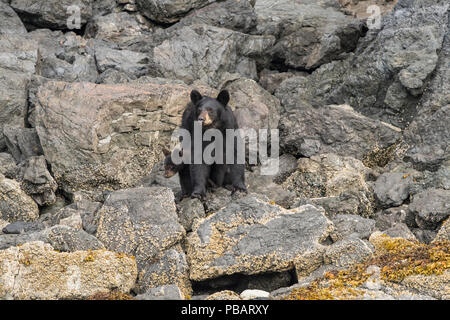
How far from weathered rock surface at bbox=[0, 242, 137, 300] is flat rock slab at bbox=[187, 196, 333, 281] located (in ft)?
3.35

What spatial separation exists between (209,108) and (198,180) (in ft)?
3.69

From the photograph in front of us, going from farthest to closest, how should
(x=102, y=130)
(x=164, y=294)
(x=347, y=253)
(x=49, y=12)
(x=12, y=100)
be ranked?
1. (x=49, y=12)
2. (x=12, y=100)
3. (x=102, y=130)
4. (x=347, y=253)
5. (x=164, y=294)

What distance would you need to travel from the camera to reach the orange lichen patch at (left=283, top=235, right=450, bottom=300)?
6.52 meters

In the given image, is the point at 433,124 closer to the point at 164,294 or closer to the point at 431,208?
Result: the point at 431,208

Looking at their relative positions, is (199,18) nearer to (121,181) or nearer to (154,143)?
(154,143)

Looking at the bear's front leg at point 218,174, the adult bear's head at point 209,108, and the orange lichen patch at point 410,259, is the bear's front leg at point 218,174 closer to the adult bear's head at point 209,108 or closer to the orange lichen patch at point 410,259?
A: the adult bear's head at point 209,108

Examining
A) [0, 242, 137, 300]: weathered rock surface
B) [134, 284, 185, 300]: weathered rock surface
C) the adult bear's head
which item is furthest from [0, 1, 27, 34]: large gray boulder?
[134, 284, 185, 300]: weathered rock surface

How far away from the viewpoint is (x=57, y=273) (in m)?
7.17

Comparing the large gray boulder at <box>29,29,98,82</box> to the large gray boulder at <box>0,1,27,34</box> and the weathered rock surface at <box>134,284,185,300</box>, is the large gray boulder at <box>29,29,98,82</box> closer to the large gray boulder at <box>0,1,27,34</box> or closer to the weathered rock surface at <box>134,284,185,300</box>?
the large gray boulder at <box>0,1,27,34</box>

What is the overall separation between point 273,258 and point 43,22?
40.0ft

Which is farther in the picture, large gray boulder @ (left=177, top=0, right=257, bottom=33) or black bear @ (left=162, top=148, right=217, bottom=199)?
large gray boulder @ (left=177, top=0, right=257, bottom=33)

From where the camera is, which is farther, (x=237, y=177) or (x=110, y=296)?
(x=237, y=177)

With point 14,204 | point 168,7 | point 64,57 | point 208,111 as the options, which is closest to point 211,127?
point 208,111

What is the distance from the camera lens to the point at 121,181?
1162 cm
